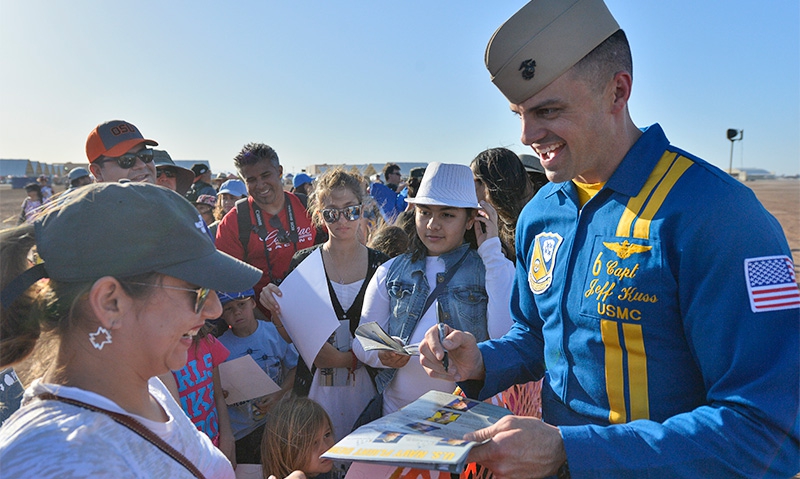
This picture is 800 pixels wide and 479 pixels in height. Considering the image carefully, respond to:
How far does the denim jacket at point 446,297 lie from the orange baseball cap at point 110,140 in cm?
192

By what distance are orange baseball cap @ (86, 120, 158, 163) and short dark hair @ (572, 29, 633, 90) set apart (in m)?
2.91

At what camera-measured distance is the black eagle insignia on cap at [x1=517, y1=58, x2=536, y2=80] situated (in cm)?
181

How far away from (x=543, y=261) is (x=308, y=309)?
174 centimetres

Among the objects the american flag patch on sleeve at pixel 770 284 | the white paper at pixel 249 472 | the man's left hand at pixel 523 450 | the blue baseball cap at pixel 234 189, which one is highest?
the blue baseball cap at pixel 234 189

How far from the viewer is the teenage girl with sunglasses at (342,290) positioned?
3.38 m

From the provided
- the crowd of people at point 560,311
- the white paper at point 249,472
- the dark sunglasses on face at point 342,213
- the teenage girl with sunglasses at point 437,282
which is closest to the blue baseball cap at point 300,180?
the dark sunglasses on face at point 342,213

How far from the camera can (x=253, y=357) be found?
3674 millimetres

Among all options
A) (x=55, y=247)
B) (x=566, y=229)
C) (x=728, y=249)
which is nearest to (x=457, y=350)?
(x=566, y=229)

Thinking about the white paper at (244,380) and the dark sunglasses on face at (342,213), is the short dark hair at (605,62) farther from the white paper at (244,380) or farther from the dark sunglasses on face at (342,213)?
the white paper at (244,380)

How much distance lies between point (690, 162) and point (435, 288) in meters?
1.74

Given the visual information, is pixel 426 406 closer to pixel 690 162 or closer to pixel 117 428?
pixel 117 428

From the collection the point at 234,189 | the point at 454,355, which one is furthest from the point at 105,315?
the point at 234,189

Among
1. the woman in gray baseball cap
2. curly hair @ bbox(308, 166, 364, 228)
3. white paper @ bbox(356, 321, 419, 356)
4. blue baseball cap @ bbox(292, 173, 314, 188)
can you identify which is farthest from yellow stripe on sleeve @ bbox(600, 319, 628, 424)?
blue baseball cap @ bbox(292, 173, 314, 188)

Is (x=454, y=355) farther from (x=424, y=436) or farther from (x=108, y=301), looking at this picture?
(x=108, y=301)
